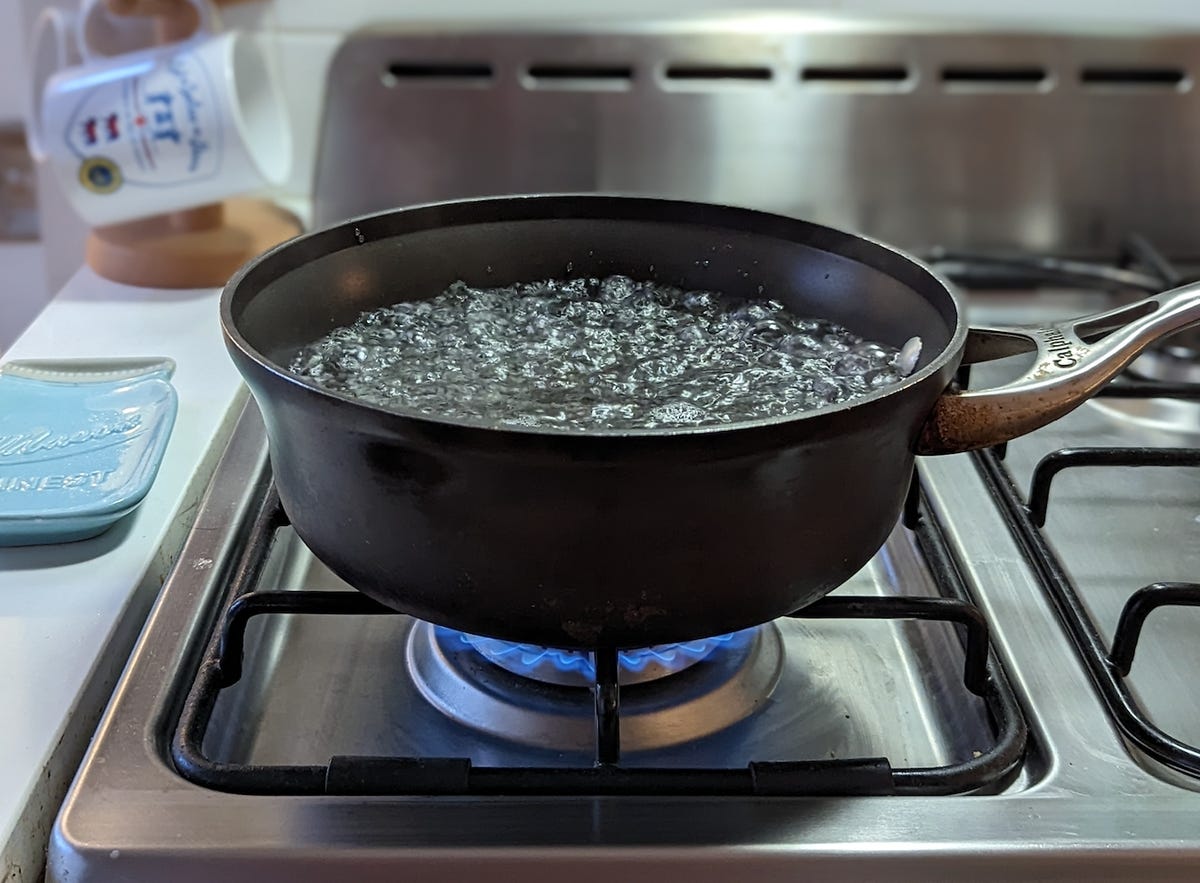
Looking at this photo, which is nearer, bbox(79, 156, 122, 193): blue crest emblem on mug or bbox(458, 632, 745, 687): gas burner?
bbox(458, 632, 745, 687): gas burner

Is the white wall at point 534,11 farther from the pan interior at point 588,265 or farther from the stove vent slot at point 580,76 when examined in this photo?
the pan interior at point 588,265

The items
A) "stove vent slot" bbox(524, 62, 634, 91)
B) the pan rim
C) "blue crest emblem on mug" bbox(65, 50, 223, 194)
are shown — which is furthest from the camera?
"stove vent slot" bbox(524, 62, 634, 91)

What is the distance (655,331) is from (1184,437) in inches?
15.3

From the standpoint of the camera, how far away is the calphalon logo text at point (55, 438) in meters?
0.63

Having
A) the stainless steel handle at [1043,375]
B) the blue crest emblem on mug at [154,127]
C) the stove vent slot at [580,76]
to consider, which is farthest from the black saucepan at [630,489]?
the stove vent slot at [580,76]

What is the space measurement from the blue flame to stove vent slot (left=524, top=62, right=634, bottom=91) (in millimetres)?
578

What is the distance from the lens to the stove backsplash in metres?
0.96

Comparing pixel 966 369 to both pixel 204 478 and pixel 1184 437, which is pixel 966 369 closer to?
pixel 1184 437

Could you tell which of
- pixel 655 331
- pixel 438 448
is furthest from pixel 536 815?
pixel 655 331

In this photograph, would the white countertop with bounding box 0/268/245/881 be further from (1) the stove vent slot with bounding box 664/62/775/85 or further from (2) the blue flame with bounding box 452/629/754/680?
(1) the stove vent slot with bounding box 664/62/775/85

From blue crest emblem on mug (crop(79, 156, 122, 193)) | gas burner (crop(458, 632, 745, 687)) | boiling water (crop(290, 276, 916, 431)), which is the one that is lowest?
gas burner (crop(458, 632, 745, 687))

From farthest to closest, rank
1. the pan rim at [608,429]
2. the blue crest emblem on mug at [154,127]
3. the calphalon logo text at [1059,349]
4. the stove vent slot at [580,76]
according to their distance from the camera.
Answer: the stove vent slot at [580,76] → the blue crest emblem on mug at [154,127] → the calphalon logo text at [1059,349] → the pan rim at [608,429]

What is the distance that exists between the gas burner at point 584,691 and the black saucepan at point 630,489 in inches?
3.3

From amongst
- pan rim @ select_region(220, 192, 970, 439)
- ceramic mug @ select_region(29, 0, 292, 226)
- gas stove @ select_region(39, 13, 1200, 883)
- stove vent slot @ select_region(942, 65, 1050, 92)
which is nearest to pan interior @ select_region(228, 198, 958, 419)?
pan rim @ select_region(220, 192, 970, 439)
